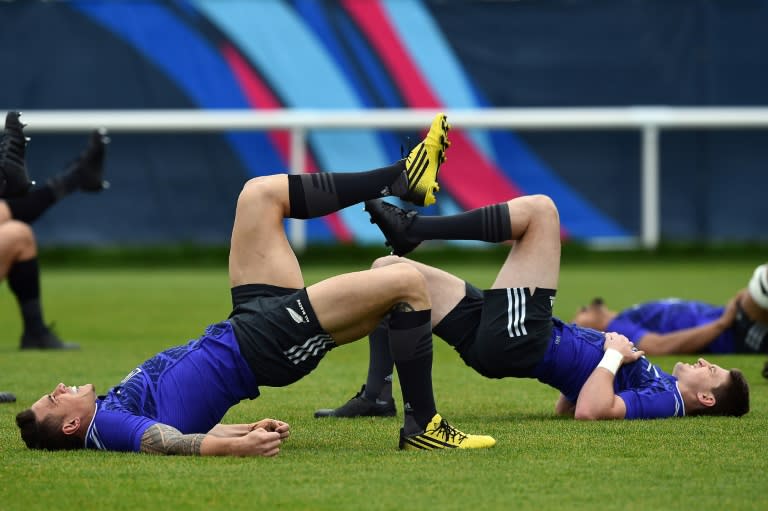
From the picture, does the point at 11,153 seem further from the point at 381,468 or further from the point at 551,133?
the point at 551,133

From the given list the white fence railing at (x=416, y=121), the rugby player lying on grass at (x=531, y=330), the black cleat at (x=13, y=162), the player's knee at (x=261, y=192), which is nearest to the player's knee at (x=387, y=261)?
the rugby player lying on grass at (x=531, y=330)

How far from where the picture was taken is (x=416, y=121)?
18766 mm

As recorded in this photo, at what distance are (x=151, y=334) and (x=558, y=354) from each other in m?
5.88

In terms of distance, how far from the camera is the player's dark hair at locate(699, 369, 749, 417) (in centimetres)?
679

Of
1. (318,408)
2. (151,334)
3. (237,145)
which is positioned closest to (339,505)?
(318,408)

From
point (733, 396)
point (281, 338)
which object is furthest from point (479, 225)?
point (733, 396)

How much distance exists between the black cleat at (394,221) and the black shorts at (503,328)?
0.38 metres

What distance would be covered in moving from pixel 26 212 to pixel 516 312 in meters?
5.96

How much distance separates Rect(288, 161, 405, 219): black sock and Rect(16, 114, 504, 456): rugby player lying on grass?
1.52ft

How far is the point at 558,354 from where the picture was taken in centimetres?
669

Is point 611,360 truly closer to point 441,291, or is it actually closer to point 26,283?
point 441,291

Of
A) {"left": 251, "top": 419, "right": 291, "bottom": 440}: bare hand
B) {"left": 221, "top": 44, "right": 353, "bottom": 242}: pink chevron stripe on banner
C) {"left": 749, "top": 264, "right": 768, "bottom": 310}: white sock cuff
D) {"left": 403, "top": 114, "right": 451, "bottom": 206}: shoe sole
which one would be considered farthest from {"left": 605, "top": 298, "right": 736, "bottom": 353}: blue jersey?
{"left": 221, "top": 44, "right": 353, "bottom": 242}: pink chevron stripe on banner

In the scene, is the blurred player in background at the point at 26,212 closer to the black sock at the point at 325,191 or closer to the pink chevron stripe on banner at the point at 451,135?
the black sock at the point at 325,191

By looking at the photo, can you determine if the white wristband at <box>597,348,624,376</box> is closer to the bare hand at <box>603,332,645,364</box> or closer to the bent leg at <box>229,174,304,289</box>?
the bare hand at <box>603,332,645,364</box>
